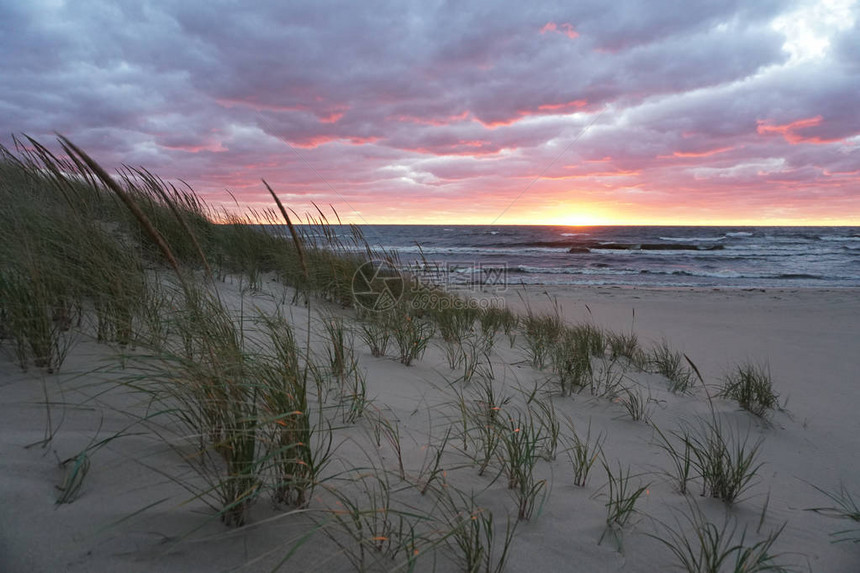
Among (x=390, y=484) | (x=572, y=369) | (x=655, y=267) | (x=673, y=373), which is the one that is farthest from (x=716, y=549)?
(x=655, y=267)

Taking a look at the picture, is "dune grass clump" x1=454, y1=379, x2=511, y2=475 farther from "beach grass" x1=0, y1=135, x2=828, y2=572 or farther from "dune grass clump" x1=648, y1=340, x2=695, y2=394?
"dune grass clump" x1=648, y1=340, x2=695, y2=394

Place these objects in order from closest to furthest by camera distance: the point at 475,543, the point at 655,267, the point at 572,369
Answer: the point at 475,543 < the point at 572,369 < the point at 655,267

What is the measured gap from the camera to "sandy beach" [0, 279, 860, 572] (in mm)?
1026

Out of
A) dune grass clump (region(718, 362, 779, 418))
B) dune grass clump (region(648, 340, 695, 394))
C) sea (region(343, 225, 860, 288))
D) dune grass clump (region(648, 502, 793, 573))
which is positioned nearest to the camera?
dune grass clump (region(648, 502, 793, 573))

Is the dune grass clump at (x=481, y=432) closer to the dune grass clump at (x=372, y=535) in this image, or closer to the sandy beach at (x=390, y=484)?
the sandy beach at (x=390, y=484)

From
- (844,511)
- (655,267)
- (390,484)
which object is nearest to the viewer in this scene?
(390,484)

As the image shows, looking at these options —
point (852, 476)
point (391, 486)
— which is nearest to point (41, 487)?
point (391, 486)

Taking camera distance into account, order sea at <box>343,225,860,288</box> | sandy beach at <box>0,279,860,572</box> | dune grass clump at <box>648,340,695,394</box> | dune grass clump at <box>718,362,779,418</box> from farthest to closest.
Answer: sea at <box>343,225,860,288</box>
dune grass clump at <box>648,340,695,394</box>
dune grass clump at <box>718,362,779,418</box>
sandy beach at <box>0,279,860,572</box>

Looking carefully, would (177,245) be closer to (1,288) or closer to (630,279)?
(1,288)

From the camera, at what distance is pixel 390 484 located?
143cm

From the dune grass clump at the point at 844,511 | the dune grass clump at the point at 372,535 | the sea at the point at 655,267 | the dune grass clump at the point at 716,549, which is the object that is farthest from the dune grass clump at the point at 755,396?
the sea at the point at 655,267

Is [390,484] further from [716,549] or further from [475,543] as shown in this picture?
[716,549]

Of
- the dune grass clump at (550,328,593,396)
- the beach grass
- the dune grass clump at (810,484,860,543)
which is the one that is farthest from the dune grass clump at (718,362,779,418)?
the dune grass clump at (550,328,593,396)

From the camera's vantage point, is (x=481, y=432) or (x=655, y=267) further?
(x=655, y=267)
